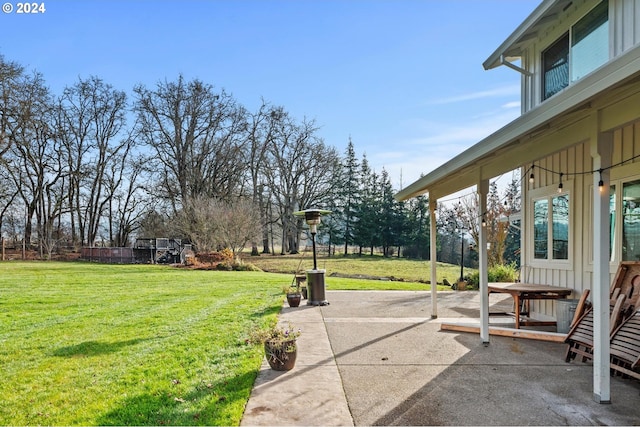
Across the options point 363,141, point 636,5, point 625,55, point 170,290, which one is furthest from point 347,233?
point 625,55

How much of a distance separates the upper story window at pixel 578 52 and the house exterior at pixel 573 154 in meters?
0.02

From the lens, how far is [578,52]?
6504mm

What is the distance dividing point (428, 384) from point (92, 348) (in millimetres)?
4097

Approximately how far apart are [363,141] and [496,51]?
32.9 meters

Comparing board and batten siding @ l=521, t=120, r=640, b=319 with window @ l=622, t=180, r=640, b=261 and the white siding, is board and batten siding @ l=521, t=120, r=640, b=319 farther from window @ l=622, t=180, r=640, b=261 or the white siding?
the white siding

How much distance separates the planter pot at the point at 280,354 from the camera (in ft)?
13.6

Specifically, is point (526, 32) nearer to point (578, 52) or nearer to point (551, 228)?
point (578, 52)

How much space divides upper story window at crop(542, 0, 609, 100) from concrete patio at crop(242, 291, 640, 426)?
4.18m

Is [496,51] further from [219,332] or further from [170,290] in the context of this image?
[170,290]

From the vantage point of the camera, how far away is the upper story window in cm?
608

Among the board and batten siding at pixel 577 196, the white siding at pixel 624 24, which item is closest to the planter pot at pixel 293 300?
the board and batten siding at pixel 577 196

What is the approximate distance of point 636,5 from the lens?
5.42 m

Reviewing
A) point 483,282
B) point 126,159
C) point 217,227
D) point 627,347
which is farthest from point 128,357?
point 126,159

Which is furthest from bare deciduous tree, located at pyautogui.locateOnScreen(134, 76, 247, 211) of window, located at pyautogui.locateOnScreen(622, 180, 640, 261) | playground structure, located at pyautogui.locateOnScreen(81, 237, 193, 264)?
window, located at pyautogui.locateOnScreen(622, 180, 640, 261)
